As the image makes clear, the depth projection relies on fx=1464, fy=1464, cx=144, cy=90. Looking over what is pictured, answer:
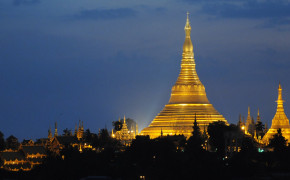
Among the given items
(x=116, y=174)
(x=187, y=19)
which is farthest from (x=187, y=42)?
(x=116, y=174)

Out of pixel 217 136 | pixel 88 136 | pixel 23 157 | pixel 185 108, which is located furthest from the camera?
pixel 88 136

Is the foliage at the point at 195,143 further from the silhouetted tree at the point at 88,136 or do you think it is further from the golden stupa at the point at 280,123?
the silhouetted tree at the point at 88,136

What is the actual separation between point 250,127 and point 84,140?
804 inches

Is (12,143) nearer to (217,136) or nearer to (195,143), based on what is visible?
(217,136)

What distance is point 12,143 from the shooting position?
15700cm

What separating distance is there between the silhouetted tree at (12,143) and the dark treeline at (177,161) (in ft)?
72.8

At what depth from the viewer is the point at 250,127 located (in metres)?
162

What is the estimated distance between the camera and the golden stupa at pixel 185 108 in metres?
148

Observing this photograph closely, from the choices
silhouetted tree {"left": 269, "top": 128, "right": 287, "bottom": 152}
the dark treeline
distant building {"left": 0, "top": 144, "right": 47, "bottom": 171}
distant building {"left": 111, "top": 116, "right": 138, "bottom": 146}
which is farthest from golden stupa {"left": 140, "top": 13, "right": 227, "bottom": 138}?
silhouetted tree {"left": 269, "top": 128, "right": 287, "bottom": 152}

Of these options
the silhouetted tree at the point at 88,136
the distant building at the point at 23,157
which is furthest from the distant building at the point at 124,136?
the distant building at the point at 23,157

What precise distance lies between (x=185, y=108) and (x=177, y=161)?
135 feet

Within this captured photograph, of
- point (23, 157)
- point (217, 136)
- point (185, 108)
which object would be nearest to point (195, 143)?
point (217, 136)

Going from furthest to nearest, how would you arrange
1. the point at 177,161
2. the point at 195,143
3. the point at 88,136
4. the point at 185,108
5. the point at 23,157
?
1. the point at 88,136
2. the point at 185,108
3. the point at 23,157
4. the point at 195,143
5. the point at 177,161

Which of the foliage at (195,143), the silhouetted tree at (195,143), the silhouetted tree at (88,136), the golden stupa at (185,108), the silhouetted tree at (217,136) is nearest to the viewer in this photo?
the foliage at (195,143)
